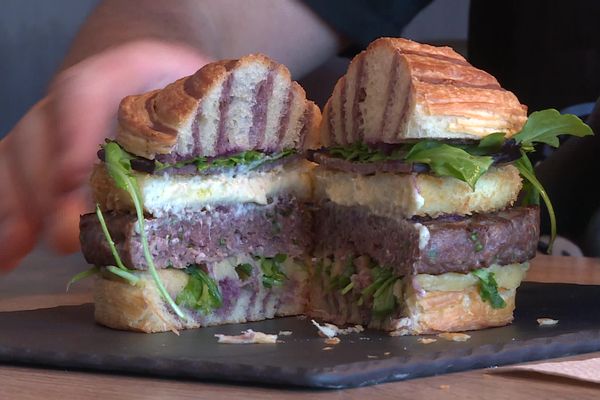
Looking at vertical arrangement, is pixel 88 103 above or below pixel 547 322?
above

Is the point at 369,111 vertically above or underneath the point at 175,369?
above

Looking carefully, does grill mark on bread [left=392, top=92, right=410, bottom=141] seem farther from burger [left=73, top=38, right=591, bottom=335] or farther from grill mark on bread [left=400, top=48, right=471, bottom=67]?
grill mark on bread [left=400, top=48, right=471, bottom=67]

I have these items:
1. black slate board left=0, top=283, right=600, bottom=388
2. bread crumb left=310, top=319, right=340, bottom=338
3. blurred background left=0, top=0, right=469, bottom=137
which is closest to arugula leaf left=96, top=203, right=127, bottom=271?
black slate board left=0, top=283, right=600, bottom=388

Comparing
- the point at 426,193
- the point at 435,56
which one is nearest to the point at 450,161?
the point at 426,193

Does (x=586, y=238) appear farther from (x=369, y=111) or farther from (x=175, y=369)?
(x=175, y=369)

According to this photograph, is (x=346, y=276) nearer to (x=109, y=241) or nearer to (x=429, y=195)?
(x=429, y=195)

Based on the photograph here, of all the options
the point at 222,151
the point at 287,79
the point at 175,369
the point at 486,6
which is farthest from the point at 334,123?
the point at 486,6
